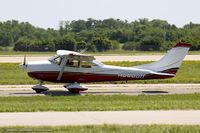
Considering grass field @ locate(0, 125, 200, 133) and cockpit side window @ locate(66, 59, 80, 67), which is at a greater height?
cockpit side window @ locate(66, 59, 80, 67)

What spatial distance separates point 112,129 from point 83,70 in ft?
45.3

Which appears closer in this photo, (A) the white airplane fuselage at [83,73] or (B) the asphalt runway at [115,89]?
(B) the asphalt runway at [115,89]

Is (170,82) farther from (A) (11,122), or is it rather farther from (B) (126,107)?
(A) (11,122)

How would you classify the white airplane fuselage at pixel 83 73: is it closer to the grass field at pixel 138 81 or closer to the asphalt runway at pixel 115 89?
the asphalt runway at pixel 115 89

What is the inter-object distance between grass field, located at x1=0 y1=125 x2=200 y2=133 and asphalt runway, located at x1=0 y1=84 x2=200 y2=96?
11585mm

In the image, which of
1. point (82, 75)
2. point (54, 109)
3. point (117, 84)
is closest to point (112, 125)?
point (54, 109)

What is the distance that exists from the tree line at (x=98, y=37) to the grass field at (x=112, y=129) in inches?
1051

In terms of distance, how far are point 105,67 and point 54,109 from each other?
1037cm

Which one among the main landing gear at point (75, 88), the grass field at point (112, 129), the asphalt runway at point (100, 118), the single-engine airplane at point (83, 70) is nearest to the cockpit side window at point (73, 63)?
the single-engine airplane at point (83, 70)

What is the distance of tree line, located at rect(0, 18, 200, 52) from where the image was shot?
9038cm

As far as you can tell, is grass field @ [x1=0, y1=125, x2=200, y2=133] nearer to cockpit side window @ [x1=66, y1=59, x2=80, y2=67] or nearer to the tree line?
cockpit side window @ [x1=66, y1=59, x2=80, y2=67]

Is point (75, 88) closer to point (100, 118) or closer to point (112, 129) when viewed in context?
point (100, 118)

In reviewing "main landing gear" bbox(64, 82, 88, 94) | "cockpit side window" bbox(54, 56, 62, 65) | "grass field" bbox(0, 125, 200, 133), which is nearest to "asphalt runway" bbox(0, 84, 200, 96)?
"main landing gear" bbox(64, 82, 88, 94)

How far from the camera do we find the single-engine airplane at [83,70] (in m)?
24.8
